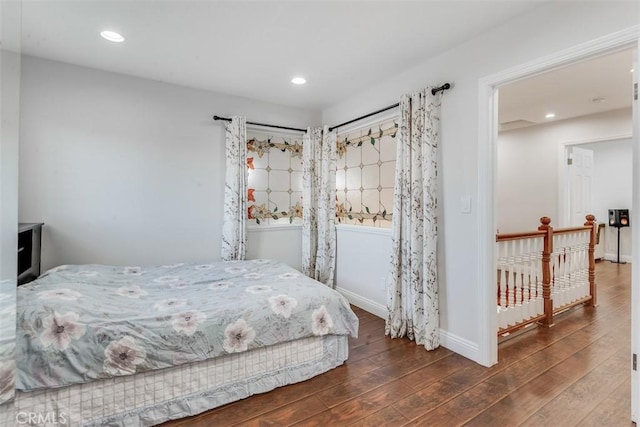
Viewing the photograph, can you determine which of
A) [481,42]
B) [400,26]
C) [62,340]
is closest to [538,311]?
[481,42]

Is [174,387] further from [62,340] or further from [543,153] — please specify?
[543,153]

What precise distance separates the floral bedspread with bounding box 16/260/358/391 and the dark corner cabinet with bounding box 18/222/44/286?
11.7 inches

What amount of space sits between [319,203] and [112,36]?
264 centimetres

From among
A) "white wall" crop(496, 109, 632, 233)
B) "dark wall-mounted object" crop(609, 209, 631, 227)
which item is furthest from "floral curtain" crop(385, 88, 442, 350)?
"dark wall-mounted object" crop(609, 209, 631, 227)

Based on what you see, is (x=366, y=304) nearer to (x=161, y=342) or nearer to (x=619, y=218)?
(x=161, y=342)

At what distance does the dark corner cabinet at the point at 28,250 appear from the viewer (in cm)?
240

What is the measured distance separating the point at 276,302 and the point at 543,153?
16.9ft

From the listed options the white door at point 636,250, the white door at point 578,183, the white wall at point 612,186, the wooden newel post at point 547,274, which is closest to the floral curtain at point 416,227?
the white door at point 636,250

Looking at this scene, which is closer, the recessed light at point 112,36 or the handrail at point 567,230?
the recessed light at point 112,36

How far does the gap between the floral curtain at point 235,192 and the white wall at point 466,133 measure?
198 centimetres

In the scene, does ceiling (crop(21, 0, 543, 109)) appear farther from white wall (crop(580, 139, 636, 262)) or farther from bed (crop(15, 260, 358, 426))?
white wall (crop(580, 139, 636, 262))

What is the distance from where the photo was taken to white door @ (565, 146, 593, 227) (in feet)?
15.8

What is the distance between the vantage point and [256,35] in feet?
7.66

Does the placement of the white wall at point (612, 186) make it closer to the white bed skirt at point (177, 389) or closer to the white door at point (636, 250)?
the white door at point (636, 250)
